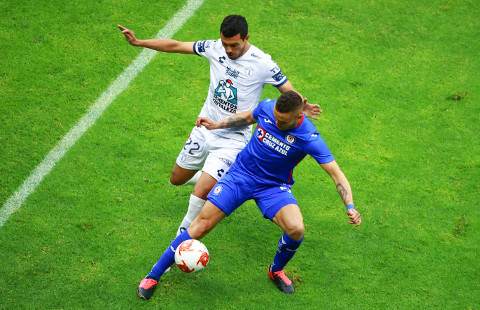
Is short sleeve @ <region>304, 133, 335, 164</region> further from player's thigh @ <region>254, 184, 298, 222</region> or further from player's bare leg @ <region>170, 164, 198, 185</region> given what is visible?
player's bare leg @ <region>170, 164, 198, 185</region>

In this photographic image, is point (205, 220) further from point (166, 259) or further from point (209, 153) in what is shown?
point (209, 153)

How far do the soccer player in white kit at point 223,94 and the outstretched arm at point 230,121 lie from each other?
225 millimetres

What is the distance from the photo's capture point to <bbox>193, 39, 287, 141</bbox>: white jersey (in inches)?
320

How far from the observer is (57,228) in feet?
27.6

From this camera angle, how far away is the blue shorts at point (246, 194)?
7.65 metres

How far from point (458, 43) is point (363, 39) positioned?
1.37 meters

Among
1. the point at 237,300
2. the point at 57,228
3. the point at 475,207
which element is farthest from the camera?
the point at 475,207

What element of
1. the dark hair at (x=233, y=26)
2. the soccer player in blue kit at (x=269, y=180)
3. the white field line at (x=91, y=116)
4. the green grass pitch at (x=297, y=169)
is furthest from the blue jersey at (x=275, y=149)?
the white field line at (x=91, y=116)

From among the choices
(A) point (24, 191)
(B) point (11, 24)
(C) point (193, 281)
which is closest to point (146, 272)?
(C) point (193, 281)

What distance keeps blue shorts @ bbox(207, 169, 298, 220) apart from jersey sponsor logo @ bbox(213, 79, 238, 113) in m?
0.80

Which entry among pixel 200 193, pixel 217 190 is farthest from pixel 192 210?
pixel 217 190

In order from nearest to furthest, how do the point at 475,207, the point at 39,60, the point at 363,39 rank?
the point at 475,207 < the point at 39,60 < the point at 363,39

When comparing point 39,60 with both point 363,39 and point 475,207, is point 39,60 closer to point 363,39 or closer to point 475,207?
point 363,39

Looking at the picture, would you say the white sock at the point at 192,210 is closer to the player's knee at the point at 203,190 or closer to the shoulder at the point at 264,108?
the player's knee at the point at 203,190
